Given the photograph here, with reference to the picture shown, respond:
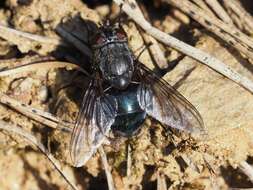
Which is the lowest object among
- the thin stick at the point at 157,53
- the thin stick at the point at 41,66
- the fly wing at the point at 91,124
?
the fly wing at the point at 91,124

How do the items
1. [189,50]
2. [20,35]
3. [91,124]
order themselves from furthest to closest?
[20,35] < [189,50] < [91,124]

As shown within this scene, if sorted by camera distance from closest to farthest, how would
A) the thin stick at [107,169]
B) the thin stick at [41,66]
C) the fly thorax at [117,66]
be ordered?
1. the thin stick at [107,169]
2. the fly thorax at [117,66]
3. the thin stick at [41,66]

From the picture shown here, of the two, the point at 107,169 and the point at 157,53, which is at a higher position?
the point at 157,53

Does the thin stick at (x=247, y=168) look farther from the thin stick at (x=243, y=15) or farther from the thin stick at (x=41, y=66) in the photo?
the thin stick at (x=41, y=66)

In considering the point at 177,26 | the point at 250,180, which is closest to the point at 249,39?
the point at 177,26

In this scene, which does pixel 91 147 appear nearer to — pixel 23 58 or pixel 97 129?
pixel 97 129

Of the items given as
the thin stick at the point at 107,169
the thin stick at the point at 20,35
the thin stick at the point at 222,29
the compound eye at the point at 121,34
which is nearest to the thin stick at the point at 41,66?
the thin stick at the point at 20,35

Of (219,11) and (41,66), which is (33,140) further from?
(219,11)

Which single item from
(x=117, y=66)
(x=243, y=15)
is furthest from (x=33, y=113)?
(x=243, y=15)
